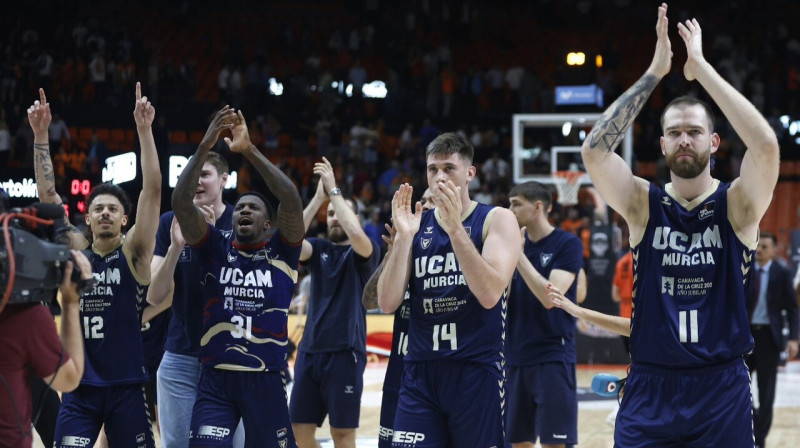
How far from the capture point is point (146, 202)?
6.23 meters

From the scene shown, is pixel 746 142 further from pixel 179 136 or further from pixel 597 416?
pixel 179 136

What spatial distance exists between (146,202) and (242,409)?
1.38m

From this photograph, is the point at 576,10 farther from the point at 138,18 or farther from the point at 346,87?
the point at 138,18

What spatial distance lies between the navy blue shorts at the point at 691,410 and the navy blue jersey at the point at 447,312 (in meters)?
1.09

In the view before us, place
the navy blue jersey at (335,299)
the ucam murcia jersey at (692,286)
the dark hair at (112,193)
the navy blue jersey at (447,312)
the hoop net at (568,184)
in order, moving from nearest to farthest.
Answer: the ucam murcia jersey at (692,286) < the navy blue jersey at (447,312) < the dark hair at (112,193) < the navy blue jersey at (335,299) < the hoop net at (568,184)

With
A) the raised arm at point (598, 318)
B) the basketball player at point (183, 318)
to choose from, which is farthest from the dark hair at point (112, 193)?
the raised arm at point (598, 318)

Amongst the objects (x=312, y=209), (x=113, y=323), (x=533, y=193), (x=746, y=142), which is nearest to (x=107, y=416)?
(x=113, y=323)

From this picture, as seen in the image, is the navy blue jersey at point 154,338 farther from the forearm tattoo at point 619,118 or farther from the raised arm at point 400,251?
the forearm tattoo at point 619,118

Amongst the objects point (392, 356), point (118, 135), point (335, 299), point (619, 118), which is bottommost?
point (392, 356)

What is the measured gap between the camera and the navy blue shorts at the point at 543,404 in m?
7.88

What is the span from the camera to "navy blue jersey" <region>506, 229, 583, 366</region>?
8.02 meters

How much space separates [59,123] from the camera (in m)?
20.4

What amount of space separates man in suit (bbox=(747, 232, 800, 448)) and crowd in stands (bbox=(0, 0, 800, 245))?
8.07 m

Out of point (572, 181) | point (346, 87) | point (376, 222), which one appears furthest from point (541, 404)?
point (346, 87)
